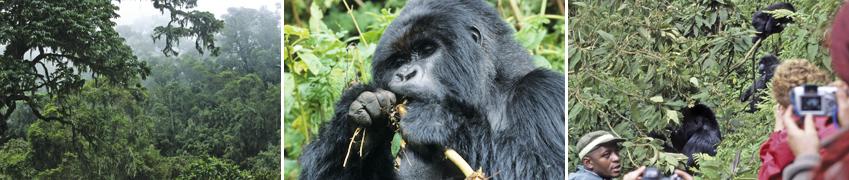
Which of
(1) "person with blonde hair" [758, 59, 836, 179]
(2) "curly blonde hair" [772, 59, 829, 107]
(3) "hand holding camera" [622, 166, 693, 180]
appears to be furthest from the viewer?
(3) "hand holding camera" [622, 166, 693, 180]

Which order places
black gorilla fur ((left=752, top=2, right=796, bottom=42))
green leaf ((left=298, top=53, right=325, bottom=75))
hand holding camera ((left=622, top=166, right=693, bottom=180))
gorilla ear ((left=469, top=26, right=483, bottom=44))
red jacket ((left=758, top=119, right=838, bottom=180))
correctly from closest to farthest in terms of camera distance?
red jacket ((left=758, top=119, right=838, bottom=180)), hand holding camera ((left=622, top=166, right=693, bottom=180)), black gorilla fur ((left=752, top=2, right=796, bottom=42)), gorilla ear ((left=469, top=26, right=483, bottom=44)), green leaf ((left=298, top=53, right=325, bottom=75))

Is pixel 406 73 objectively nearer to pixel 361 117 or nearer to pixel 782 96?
pixel 361 117

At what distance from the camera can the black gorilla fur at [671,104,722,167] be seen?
14.0 feet

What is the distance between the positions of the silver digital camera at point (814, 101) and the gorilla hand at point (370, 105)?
5.51 feet

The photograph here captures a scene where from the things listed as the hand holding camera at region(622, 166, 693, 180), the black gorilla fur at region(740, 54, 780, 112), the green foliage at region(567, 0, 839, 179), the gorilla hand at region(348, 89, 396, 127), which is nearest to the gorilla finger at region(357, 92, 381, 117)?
the gorilla hand at region(348, 89, 396, 127)

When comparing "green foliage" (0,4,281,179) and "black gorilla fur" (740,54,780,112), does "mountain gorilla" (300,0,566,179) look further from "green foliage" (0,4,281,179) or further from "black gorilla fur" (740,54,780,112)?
"green foliage" (0,4,281,179)

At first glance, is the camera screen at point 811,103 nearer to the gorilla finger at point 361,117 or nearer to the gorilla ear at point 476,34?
the gorilla ear at point 476,34

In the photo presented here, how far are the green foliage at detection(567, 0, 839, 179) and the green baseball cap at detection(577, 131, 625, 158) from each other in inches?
1.8

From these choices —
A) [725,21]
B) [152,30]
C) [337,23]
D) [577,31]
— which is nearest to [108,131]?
[152,30]

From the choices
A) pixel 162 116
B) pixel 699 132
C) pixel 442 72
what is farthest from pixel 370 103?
pixel 162 116

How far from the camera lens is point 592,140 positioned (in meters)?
4.30

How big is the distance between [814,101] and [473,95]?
5.15 feet

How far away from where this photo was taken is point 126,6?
577 centimetres

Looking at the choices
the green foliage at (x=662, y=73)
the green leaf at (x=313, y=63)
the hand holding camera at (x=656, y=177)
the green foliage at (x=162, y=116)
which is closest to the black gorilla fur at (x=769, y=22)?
the green foliage at (x=662, y=73)
